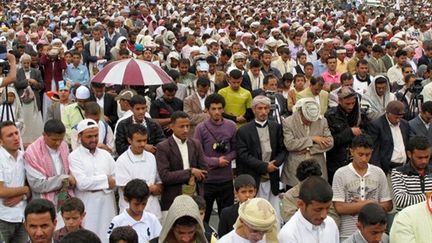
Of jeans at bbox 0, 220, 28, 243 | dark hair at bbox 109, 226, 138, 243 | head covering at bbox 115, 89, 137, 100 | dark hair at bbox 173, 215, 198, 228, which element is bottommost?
jeans at bbox 0, 220, 28, 243

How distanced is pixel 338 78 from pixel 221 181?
152 inches

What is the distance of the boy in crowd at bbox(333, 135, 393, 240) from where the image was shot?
5380mm

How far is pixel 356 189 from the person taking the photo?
212 inches

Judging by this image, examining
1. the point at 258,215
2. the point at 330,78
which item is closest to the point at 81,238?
the point at 258,215

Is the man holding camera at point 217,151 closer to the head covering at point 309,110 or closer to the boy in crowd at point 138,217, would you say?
the head covering at point 309,110

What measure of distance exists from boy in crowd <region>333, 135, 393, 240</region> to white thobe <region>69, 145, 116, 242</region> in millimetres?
1830

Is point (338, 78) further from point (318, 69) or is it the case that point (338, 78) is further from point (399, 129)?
point (399, 129)

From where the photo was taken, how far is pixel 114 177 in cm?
585

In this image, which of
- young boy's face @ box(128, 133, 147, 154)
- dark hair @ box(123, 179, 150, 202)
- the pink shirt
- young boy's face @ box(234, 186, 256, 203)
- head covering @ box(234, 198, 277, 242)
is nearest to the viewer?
head covering @ box(234, 198, 277, 242)

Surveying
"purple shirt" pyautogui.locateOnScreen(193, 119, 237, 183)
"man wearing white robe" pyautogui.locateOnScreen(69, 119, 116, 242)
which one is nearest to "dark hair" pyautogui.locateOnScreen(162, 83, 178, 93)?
"purple shirt" pyautogui.locateOnScreen(193, 119, 237, 183)

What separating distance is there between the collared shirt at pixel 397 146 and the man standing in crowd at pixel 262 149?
1019 mm

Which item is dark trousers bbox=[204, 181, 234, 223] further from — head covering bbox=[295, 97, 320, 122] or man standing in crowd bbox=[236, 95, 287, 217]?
head covering bbox=[295, 97, 320, 122]

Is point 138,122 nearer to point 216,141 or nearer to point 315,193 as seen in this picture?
point 216,141

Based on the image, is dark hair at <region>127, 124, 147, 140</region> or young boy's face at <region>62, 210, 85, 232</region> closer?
young boy's face at <region>62, 210, 85, 232</region>
